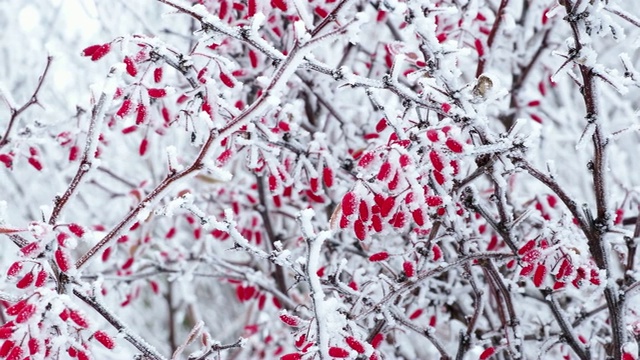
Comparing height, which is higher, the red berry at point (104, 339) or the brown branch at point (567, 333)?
the brown branch at point (567, 333)

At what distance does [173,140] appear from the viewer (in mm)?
4016

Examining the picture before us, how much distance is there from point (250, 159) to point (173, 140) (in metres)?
2.44

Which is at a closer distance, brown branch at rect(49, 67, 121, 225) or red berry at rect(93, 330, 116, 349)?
red berry at rect(93, 330, 116, 349)

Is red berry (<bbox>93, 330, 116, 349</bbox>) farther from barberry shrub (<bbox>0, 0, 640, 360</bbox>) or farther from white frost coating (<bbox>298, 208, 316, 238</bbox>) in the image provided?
white frost coating (<bbox>298, 208, 316, 238</bbox>)

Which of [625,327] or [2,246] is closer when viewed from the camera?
[625,327]

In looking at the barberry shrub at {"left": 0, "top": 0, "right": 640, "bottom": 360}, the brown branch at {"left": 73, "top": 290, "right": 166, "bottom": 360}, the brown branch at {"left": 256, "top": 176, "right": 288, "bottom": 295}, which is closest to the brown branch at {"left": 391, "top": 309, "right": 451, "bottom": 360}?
the barberry shrub at {"left": 0, "top": 0, "right": 640, "bottom": 360}

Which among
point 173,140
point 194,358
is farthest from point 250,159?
point 173,140

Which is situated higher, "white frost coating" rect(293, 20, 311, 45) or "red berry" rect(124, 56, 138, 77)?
"white frost coating" rect(293, 20, 311, 45)

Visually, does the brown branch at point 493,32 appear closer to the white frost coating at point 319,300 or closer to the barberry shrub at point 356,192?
the barberry shrub at point 356,192

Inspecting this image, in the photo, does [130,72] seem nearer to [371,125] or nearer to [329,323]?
[329,323]

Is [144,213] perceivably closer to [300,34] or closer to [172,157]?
[172,157]

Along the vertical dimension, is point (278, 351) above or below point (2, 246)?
below

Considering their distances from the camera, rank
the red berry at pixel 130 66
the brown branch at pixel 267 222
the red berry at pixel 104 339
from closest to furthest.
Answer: the red berry at pixel 104 339
the red berry at pixel 130 66
the brown branch at pixel 267 222

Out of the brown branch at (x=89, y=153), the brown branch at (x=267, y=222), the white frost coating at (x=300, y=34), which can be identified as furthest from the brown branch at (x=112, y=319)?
the brown branch at (x=267, y=222)
